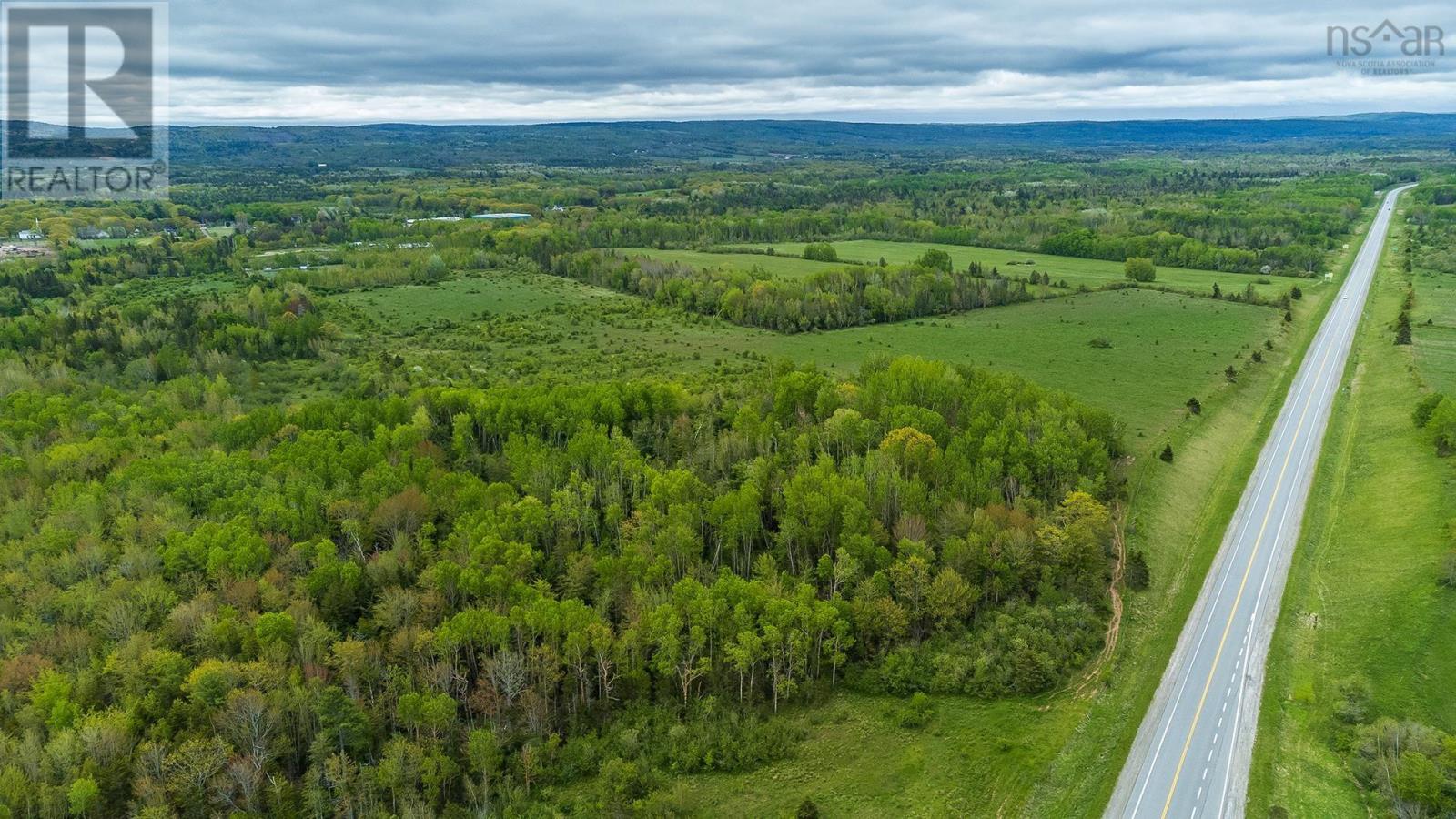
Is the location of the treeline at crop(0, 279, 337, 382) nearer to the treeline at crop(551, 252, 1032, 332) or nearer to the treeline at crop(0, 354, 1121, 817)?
the treeline at crop(0, 354, 1121, 817)

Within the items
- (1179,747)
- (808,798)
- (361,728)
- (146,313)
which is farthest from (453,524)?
(146,313)

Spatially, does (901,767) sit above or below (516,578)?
below

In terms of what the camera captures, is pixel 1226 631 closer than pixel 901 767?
No

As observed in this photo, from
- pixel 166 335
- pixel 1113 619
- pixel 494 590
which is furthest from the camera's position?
pixel 166 335

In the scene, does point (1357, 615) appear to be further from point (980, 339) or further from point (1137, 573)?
point (980, 339)

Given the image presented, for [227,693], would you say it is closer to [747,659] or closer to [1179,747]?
[747,659]

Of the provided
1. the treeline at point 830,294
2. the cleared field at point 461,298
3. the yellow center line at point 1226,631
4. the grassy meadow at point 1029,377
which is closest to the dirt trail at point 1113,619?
the grassy meadow at point 1029,377

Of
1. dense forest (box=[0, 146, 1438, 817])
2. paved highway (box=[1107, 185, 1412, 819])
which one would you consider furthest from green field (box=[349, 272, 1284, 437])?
paved highway (box=[1107, 185, 1412, 819])

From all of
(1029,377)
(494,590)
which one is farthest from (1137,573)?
(1029,377)
